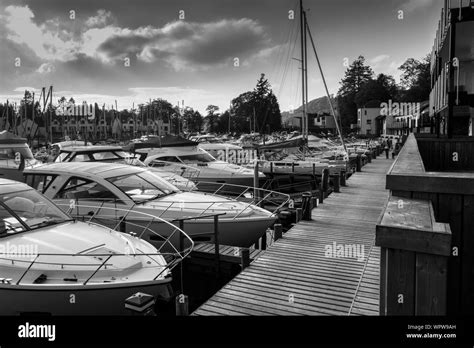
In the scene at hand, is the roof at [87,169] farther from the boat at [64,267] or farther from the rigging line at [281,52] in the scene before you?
the rigging line at [281,52]

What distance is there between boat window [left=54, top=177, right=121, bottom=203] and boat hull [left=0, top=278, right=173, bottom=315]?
4.02m

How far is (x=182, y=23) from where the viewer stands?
1311 centimetres

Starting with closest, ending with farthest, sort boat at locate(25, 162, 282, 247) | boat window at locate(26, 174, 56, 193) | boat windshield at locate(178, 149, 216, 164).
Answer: boat at locate(25, 162, 282, 247)
boat window at locate(26, 174, 56, 193)
boat windshield at locate(178, 149, 216, 164)

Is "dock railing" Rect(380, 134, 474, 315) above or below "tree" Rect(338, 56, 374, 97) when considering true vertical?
below

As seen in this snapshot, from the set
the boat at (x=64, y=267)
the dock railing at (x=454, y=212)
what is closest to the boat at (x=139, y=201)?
the boat at (x=64, y=267)

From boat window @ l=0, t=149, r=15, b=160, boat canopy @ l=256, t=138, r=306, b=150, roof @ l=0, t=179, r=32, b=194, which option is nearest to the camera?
roof @ l=0, t=179, r=32, b=194

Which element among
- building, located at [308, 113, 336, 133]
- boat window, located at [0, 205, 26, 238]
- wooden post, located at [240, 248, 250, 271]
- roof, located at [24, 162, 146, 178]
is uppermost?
building, located at [308, 113, 336, 133]

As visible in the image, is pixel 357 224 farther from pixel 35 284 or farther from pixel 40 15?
pixel 40 15

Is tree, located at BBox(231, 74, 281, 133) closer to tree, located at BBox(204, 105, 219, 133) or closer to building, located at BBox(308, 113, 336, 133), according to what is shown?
tree, located at BBox(204, 105, 219, 133)

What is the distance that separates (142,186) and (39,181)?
246 centimetres

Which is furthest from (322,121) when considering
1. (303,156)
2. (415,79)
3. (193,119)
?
(303,156)

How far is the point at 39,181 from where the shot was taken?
374 inches

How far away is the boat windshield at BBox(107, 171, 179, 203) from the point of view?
29.7ft

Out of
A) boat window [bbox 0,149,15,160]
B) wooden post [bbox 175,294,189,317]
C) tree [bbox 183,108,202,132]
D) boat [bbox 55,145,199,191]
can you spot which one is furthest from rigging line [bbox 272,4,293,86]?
tree [bbox 183,108,202,132]
